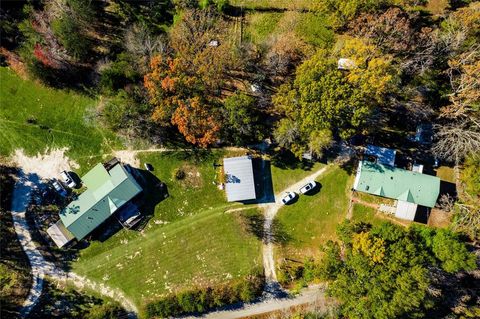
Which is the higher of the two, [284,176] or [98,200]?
[98,200]

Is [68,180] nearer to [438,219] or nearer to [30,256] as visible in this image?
[30,256]

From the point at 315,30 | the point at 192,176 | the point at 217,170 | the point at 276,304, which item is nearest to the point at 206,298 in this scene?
the point at 276,304

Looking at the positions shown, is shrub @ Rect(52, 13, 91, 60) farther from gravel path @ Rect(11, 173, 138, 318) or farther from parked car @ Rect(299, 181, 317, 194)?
parked car @ Rect(299, 181, 317, 194)

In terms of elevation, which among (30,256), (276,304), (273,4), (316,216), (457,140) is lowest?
(276,304)

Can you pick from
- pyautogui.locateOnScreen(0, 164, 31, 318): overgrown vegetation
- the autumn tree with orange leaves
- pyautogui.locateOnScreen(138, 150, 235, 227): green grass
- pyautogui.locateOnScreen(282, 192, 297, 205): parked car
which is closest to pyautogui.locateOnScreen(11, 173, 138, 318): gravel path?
pyautogui.locateOnScreen(0, 164, 31, 318): overgrown vegetation

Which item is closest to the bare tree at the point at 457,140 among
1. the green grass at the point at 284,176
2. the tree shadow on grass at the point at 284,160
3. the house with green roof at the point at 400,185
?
the house with green roof at the point at 400,185

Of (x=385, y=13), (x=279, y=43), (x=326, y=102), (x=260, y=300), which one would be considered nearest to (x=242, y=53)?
(x=279, y=43)
